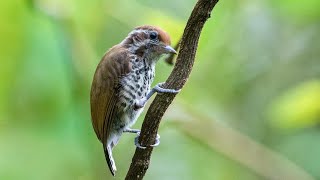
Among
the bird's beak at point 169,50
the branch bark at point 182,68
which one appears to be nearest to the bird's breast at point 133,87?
the bird's beak at point 169,50

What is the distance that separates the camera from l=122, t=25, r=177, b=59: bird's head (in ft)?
6.41

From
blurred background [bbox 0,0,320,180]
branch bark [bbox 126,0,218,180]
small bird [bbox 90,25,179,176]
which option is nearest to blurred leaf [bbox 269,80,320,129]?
blurred background [bbox 0,0,320,180]

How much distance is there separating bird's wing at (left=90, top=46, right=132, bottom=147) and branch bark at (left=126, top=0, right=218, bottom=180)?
356 mm

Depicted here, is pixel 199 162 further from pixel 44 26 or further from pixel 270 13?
pixel 44 26

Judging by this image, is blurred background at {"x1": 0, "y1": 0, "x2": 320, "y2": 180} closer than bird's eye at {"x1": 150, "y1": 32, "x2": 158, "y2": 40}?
No

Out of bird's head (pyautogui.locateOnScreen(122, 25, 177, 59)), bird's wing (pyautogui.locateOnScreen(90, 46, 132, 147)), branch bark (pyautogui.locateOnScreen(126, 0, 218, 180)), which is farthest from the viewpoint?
bird's head (pyautogui.locateOnScreen(122, 25, 177, 59))

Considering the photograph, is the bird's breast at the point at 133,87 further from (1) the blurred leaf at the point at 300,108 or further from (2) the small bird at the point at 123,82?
(1) the blurred leaf at the point at 300,108

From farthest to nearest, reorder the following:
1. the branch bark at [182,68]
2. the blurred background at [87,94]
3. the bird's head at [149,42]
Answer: the blurred background at [87,94], the bird's head at [149,42], the branch bark at [182,68]

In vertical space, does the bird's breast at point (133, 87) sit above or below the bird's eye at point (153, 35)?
Result: below

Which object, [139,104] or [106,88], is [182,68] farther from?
[139,104]

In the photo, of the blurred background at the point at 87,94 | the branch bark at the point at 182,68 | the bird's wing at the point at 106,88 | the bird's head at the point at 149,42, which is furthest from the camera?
the blurred background at the point at 87,94

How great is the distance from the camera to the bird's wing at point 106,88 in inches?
72.6

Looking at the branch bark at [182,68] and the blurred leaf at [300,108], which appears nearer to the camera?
the branch bark at [182,68]

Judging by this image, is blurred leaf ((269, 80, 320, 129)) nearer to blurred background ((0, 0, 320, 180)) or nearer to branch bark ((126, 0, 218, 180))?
blurred background ((0, 0, 320, 180))
